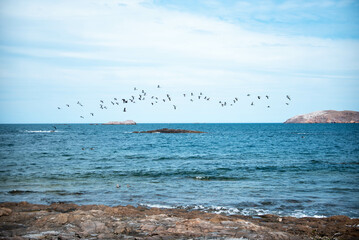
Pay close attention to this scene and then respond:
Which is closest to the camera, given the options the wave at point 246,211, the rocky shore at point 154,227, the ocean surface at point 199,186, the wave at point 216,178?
the rocky shore at point 154,227

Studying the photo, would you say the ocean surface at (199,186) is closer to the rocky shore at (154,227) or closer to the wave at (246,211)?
the wave at (246,211)

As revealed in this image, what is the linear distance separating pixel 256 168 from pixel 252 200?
513 inches

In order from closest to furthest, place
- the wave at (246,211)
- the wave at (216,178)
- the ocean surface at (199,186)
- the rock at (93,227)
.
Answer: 1. the rock at (93,227)
2. the wave at (246,211)
3. the ocean surface at (199,186)
4. the wave at (216,178)

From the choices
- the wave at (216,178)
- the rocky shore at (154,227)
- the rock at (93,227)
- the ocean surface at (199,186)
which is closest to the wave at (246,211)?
the ocean surface at (199,186)

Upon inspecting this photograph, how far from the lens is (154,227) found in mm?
10633

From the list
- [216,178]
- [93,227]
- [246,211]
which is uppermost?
[93,227]

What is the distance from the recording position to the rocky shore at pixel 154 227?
9.87 m

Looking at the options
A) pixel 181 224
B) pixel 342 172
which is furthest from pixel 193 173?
pixel 181 224

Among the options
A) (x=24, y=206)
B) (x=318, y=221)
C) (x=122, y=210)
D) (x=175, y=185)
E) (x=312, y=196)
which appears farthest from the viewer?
(x=175, y=185)

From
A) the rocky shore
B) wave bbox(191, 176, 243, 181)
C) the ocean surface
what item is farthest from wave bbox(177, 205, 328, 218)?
wave bbox(191, 176, 243, 181)

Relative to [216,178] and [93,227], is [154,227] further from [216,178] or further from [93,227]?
[216,178]

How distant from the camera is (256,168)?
98.2 ft

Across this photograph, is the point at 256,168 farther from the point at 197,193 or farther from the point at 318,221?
the point at 318,221

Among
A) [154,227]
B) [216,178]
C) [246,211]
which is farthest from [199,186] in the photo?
[154,227]
